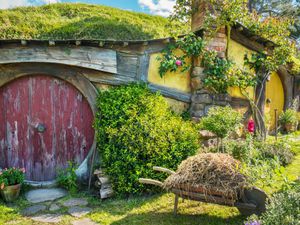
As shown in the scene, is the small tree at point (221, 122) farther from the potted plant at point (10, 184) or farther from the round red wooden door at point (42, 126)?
the potted plant at point (10, 184)

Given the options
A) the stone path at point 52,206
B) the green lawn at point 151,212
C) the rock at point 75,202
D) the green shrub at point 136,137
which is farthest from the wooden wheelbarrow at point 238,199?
the rock at point 75,202

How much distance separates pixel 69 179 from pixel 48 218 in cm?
100

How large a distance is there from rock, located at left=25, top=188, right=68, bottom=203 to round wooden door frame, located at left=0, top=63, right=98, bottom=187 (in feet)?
0.65

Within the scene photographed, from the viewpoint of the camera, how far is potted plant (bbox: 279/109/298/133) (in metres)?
9.64

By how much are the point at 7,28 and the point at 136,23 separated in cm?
419

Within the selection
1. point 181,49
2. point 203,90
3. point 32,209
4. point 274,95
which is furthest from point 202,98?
point 274,95

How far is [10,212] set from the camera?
4051 millimetres

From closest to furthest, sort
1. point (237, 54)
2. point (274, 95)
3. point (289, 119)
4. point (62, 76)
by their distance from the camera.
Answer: point (62, 76) → point (237, 54) → point (289, 119) → point (274, 95)

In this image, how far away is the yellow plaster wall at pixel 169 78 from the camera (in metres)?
5.45

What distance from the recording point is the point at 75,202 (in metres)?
4.45

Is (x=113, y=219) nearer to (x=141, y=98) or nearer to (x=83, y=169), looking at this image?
(x=83, y=169)

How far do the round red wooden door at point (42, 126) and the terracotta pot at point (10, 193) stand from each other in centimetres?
77

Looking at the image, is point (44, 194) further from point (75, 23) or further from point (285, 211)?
point (75, 23)

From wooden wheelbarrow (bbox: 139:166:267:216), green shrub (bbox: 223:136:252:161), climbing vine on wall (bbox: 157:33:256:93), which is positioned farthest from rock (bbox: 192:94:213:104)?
wooden wheelbarrow (bbox: 139:166:267:216)
